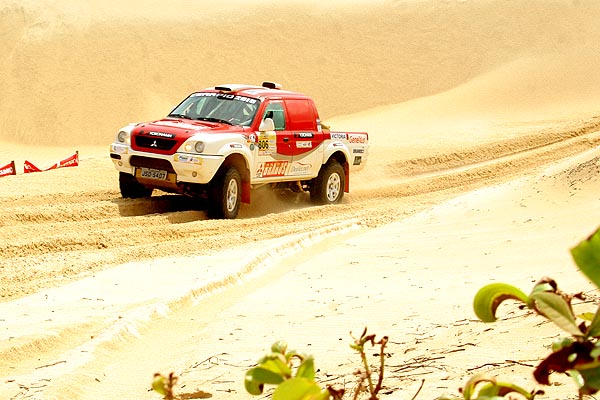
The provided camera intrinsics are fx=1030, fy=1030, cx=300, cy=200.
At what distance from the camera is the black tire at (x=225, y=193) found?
516 inches

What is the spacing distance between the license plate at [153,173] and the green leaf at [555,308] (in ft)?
38.1

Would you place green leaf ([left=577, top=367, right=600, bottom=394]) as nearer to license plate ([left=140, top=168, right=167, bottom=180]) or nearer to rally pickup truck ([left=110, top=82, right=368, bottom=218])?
rally pickup truck ([left=110, top=82, right=368, bottom=218])

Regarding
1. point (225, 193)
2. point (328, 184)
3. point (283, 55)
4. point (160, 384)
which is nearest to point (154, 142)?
point (225, 193)

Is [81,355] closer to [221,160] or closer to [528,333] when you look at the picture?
[528,333]

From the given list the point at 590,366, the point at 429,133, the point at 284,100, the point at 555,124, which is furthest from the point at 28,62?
the point at 590,366

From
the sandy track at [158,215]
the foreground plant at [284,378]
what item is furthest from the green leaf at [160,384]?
the sandy track at [158,215]

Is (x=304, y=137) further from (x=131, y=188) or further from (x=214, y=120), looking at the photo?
(x=131, y=188)

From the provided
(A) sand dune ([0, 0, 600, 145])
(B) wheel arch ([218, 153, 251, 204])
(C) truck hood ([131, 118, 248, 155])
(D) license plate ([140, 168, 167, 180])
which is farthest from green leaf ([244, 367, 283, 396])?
(A) sand dune ([0, 0, 600, 145])

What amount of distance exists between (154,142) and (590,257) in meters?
11.9

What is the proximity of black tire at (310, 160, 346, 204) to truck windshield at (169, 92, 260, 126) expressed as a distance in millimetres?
1826

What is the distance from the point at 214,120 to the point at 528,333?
922 cm

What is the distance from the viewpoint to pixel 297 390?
1420 millimetres

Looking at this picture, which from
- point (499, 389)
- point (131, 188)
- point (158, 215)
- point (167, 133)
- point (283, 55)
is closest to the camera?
point (499, 389)

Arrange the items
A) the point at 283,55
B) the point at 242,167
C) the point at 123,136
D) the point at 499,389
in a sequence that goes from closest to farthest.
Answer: the point at 499,389 → the point at 123,136 → the point at 242,167 → the point at 283,55
